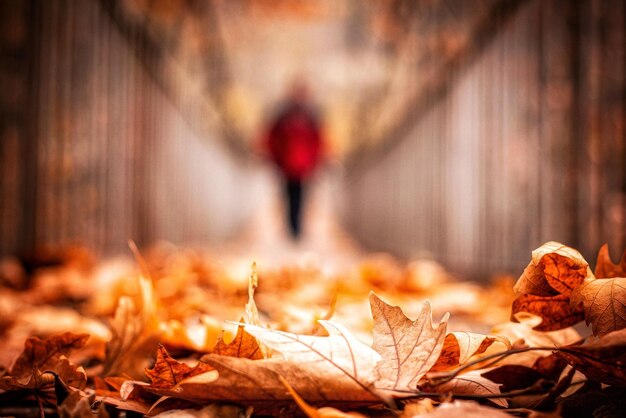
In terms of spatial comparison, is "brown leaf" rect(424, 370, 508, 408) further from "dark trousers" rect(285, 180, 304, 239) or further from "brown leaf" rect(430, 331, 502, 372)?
"dark trousers" rect(285, 180, 304, 239)

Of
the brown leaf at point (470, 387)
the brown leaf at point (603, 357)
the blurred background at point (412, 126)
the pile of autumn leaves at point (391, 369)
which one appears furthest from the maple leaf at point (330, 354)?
the blurred background at point (412, 126)

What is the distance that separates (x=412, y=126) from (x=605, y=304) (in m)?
5.35

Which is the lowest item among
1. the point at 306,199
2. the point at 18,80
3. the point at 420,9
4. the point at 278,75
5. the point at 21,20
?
the point at 306,199

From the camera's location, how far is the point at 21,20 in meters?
2.71

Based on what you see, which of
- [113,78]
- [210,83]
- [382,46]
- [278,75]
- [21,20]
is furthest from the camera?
[278,75]

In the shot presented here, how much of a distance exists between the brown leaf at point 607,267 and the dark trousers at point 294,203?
915 cm

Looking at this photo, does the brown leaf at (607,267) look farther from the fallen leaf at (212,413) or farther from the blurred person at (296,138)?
the blurred person at (296,138)

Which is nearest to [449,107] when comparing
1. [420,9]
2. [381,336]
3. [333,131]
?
[420,9]

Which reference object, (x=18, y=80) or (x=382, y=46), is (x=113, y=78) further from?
(x=382, y=46)

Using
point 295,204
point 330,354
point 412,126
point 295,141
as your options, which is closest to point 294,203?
point 295,204

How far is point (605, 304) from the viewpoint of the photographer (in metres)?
0.74

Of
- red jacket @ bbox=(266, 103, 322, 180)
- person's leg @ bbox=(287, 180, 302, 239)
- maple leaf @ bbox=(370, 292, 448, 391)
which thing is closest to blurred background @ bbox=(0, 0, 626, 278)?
maple leaf @ bbox=(370, 292, 448, 391)

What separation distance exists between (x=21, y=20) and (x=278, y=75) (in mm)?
14502

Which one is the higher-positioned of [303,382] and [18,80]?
[18,80]
